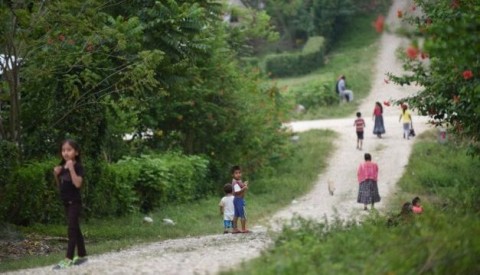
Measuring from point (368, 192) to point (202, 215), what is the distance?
4.39m

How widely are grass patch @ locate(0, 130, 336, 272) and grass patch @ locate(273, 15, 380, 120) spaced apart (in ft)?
22.9

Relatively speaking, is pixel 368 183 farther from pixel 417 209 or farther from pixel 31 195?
pixel 31 195

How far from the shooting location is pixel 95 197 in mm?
20906

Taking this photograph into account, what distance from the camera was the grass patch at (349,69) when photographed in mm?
43812

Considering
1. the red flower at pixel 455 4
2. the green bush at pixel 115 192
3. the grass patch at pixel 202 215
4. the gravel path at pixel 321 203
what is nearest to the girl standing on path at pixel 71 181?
the gravel path at pixel 321 203

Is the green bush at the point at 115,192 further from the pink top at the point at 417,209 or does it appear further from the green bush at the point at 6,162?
the pink top at the point at 417,209

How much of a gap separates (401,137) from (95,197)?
57.4 ft

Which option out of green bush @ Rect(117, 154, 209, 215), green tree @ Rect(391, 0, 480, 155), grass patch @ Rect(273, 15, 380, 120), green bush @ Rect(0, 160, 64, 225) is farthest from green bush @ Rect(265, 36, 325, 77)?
green bush @ Rect(0, 160, 64, 225)

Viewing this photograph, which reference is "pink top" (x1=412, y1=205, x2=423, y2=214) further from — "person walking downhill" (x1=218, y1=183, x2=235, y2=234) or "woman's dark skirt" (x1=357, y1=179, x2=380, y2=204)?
"woman's dark skirt" (x1=357, y1=179, x2=380, y2=204)

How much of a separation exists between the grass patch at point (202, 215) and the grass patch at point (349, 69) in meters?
6.97

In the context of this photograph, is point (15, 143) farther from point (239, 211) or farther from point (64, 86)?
point (239, 211)

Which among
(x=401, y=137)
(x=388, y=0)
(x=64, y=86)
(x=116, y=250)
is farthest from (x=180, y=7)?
(x=388, y=0)

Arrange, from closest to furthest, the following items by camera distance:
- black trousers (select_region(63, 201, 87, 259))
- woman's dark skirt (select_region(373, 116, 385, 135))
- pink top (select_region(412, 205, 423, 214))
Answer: black trousers (select_region(63, 201, 87, 259)) < pink top (select_region(412, 205, 423, 214)) < woman's dark skirt (select_region(373, 116, 385, 135))

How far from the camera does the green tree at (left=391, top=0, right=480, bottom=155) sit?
9953mm
